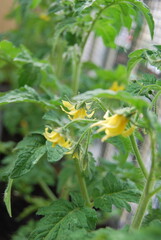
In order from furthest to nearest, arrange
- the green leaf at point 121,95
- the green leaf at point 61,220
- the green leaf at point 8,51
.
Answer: the green leaf at point 8,51
the green leaf at point 61,220
the green leaf at point 121,95

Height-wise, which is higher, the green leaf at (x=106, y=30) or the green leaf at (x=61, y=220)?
the green leaf at (x=106, y=30)

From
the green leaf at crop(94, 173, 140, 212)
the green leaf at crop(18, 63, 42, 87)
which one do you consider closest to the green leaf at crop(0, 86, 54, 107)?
the green leaf at crop(18, 63, 42, 87)

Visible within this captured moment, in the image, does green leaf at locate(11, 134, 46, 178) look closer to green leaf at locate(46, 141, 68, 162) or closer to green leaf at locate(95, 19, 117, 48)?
green leaf at locate(46, 141, 68, 162)

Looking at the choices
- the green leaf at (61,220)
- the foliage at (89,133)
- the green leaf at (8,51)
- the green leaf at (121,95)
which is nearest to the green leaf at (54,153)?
the foliage at (89,133)

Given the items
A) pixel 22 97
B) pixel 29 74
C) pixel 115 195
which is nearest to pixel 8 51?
pixel 29 74

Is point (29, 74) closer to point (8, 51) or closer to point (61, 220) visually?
point (8, 51)

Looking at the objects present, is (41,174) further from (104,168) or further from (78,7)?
(78,7)

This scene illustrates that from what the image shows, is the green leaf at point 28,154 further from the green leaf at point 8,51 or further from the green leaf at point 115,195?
the green leaf at point 8,51
